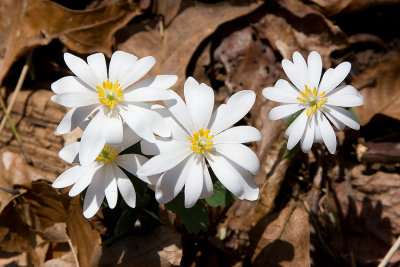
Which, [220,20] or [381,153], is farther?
[220,20]

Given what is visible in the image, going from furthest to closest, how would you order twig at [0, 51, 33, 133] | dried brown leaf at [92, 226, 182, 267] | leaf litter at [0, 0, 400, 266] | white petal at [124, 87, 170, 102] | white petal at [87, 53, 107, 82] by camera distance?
twig at [0, 51, 33, 133], leaf litter at [0, 0, 400, 266], dried brown leaf at [92, 226, 182, 267], white petal at [87, 53, 107, 82], white petal at [124, 87, 170, 102]

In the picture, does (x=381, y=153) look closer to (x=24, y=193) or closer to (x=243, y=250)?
(x=243, y=250)

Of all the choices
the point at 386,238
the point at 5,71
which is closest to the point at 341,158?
the point at 386,238

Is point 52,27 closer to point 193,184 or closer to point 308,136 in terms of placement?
point 193,184

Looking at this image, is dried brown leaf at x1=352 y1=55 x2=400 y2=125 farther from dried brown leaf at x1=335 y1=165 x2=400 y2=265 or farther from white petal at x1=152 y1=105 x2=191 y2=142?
white petal at x1=152 y1=105 x2=191 y2=142

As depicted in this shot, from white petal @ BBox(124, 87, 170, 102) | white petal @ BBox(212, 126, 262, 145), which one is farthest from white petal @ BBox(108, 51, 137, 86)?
white petal @ BBox(212, 126, 262, 145)
